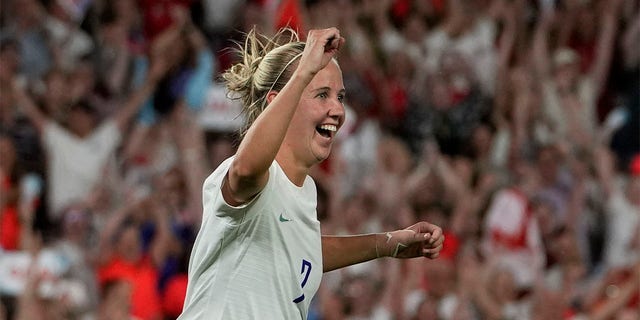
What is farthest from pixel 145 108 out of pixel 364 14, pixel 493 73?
pixel 493 73

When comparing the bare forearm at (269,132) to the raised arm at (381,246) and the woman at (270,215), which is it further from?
the raised arm at (381,246)

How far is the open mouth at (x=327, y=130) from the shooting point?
12.7 ft

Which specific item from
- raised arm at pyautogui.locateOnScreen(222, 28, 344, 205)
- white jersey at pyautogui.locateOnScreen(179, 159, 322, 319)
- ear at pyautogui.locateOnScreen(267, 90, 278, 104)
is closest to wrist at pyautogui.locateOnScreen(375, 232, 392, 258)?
white jersey at pyautogui.locateOnScreen(179, 159, 322, 319)

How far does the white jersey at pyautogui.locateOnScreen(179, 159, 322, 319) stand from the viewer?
374 centimetres

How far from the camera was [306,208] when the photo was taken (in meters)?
3.92

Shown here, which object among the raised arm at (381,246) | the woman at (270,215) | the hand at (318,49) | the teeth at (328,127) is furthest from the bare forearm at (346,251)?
the hand at (318,49)

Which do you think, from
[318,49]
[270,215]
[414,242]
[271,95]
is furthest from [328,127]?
[414,242]

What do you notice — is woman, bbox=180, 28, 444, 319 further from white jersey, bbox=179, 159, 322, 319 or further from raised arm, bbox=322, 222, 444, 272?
raised arm, bbox=322, 222, 444, 272

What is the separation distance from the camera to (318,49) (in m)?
3.49

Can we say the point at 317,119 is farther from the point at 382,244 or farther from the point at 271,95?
the point at 382,244

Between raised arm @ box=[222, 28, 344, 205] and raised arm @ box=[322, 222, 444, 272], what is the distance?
2.93 ft

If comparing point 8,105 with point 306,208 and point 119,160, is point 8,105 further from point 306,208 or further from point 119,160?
point 306,208

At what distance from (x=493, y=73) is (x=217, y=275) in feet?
23.1

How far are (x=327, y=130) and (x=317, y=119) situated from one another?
0.06 meters
